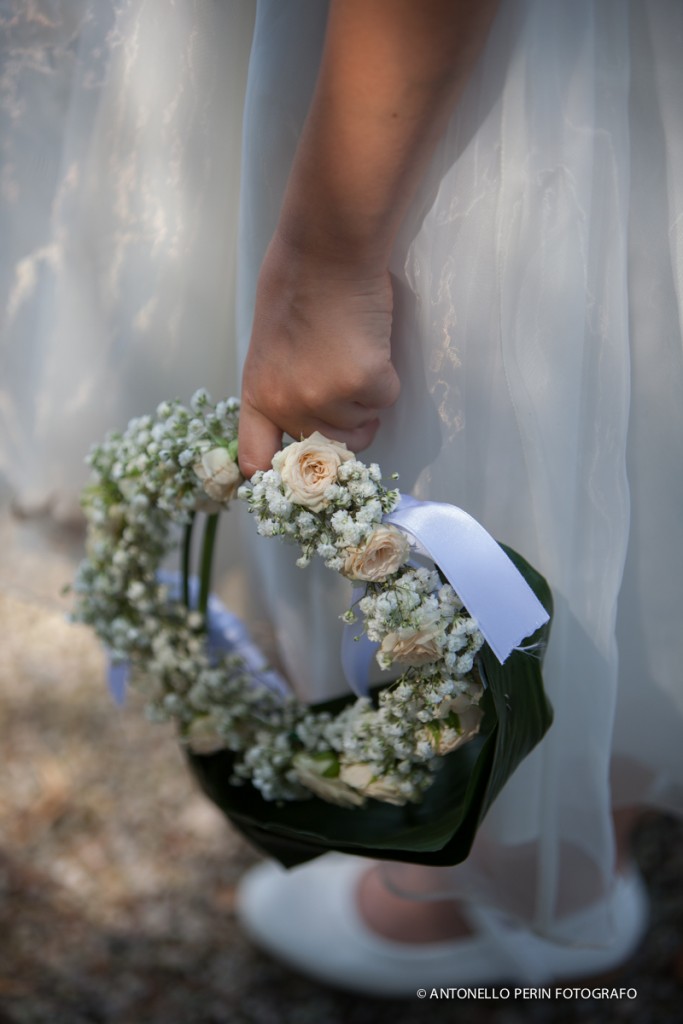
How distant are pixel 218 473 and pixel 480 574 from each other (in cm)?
25

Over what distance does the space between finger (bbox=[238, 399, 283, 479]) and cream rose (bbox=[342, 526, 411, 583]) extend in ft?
0.45

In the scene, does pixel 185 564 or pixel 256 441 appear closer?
pixel 256 441

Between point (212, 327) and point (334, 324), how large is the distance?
0.96 ft

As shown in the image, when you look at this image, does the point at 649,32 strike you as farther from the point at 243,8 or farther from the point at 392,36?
the point at 243,8

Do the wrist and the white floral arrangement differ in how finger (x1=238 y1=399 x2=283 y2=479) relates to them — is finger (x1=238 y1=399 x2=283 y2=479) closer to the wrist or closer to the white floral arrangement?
the white floral arrangement

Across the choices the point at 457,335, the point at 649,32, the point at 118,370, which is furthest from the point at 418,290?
the point at 118,370

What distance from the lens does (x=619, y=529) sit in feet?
2.69

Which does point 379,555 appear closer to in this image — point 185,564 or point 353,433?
point 353,433

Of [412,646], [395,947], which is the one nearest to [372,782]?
[412,646]

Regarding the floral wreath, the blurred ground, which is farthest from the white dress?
the blurred ground

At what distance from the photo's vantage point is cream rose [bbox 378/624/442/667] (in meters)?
0.71

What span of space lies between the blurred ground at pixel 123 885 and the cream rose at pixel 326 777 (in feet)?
1.72
